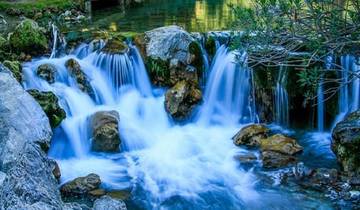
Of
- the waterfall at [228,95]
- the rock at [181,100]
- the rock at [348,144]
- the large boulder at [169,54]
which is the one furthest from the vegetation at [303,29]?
the large boulder at [169,54]

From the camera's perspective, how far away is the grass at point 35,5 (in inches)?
876

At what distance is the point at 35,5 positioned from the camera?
22.8 meters

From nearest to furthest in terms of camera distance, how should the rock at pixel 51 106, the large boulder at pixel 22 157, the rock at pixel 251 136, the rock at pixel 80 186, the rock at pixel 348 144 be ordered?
the large boulder at pixel 22 157 → the rock at pixel 80 186 → the rock at pixel 348 144 → the rock at pixel 51 106 → the rock at pixel 251 136

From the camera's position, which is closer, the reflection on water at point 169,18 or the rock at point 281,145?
the rock at point 281,145

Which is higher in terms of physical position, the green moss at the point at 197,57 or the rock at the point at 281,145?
the green moss at the point at 197,57

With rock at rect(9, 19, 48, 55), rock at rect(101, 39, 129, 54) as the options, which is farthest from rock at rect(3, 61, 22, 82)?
rock at rect(101, 39, 129, 54)

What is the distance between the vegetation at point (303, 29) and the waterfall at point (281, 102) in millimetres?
4182

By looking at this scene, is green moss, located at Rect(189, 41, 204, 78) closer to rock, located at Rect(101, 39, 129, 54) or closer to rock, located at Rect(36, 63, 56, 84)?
rock, located at Rect(101, 39, 129, 54)

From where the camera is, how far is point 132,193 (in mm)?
8438

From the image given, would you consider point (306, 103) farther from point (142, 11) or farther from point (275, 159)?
point (142, 11)

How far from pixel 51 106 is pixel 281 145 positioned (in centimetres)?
462

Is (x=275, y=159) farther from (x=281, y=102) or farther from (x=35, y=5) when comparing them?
(x=35, y=5)

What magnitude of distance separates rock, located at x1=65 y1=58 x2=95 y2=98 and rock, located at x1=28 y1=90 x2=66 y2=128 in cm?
163

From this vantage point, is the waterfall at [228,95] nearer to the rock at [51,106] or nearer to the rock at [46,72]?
the rock at [51,106]
